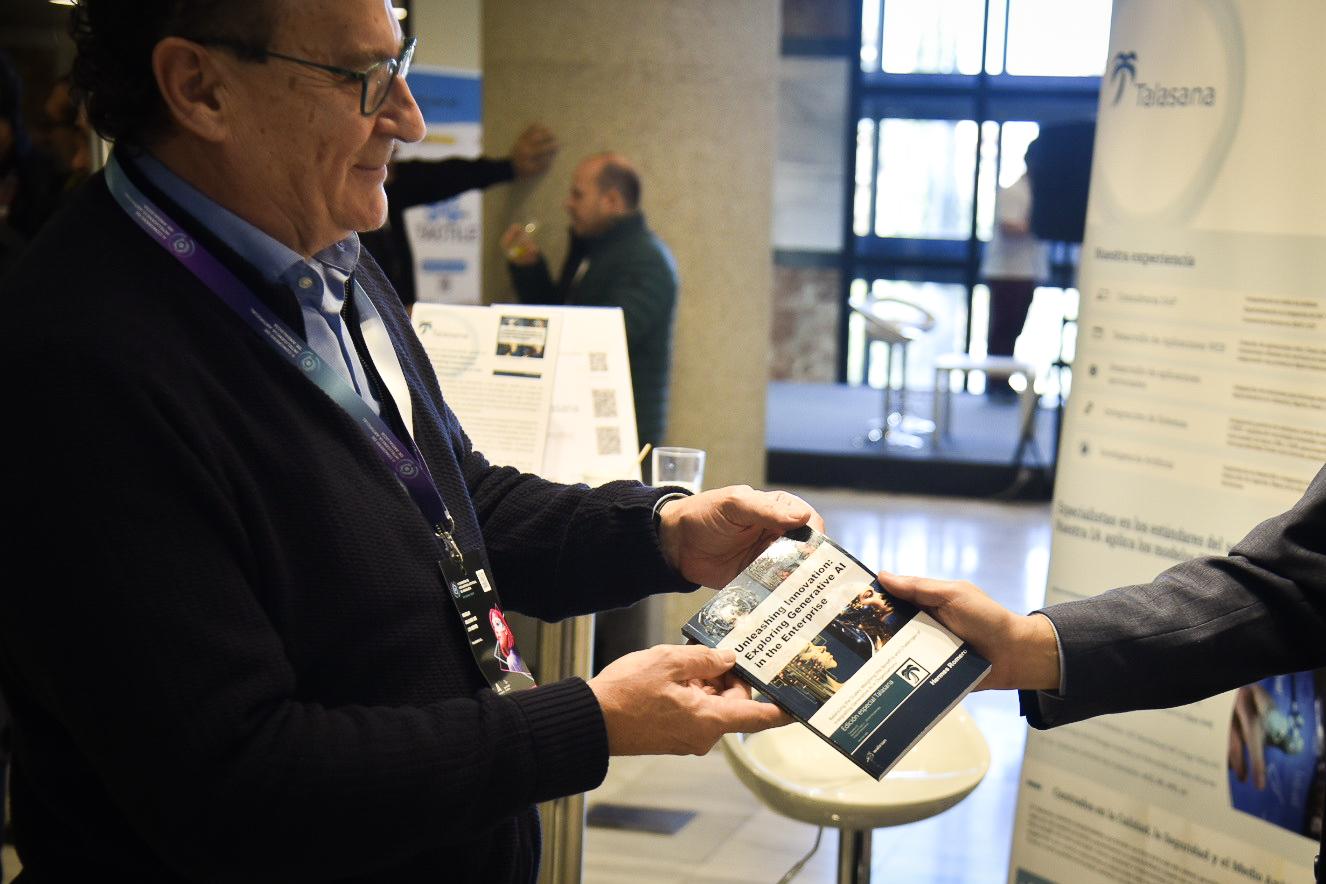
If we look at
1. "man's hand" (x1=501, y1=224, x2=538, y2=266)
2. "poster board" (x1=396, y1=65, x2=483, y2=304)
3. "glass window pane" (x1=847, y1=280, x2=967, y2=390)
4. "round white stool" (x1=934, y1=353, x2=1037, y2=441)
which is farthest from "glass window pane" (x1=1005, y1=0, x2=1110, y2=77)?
"man's hand" (x1=501, y1=224, x2=538, y2=266)

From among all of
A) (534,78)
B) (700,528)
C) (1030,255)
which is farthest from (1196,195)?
(1030,255)

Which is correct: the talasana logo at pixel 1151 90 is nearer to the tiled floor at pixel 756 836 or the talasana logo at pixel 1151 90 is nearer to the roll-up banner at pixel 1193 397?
the roll-up banner at pixel 1193 397

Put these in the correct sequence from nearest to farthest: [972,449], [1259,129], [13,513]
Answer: [13,513] < [1259,129] < [972,449]

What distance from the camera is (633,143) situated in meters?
4.89

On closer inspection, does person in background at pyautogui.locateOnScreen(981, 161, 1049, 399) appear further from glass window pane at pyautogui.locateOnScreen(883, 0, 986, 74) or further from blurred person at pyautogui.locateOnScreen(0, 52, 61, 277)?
blurred person at pyautogui.locateOnScreen(0, 52, 61, 277)

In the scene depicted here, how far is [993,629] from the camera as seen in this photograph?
1.57 meters

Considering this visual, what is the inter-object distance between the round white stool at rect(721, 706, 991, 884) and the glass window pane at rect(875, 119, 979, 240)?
900 centimetres

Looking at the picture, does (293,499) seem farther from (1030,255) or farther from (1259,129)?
(1030,255)

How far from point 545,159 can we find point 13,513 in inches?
162

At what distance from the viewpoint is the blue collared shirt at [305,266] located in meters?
1.23

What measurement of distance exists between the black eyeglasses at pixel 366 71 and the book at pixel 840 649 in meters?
0.65

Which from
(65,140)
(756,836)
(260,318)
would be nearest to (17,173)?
(65,140)

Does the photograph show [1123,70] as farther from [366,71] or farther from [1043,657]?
[366,71]

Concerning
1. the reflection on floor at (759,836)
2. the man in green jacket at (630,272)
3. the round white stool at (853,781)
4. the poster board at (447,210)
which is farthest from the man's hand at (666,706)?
the poster board at (447,210)
